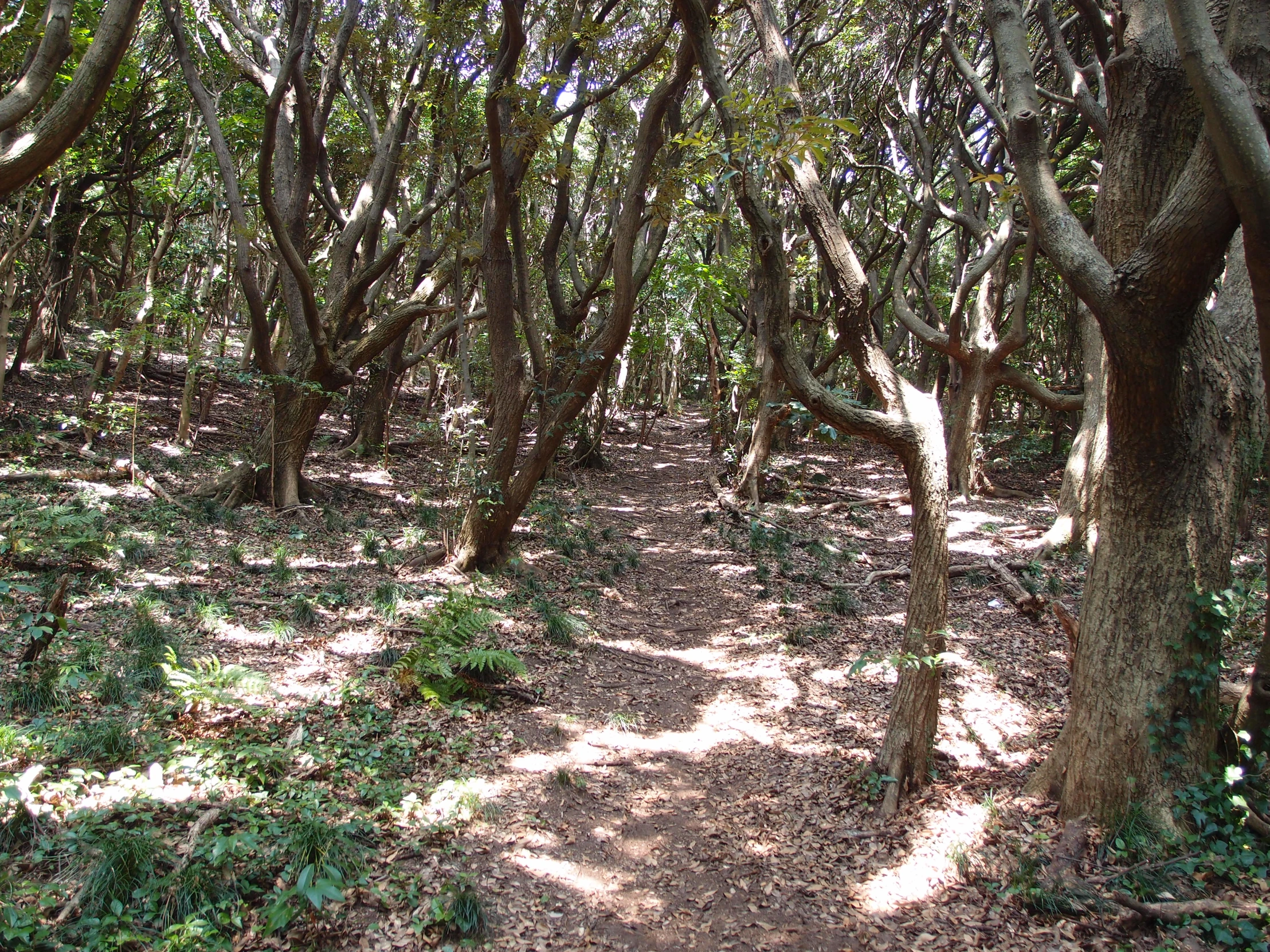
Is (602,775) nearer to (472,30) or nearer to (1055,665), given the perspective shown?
(1055,665)

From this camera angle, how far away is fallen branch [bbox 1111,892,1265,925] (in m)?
3.05

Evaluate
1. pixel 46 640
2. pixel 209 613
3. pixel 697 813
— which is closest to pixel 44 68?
pixel 46 640

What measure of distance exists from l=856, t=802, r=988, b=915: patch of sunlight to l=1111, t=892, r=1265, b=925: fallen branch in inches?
33.3

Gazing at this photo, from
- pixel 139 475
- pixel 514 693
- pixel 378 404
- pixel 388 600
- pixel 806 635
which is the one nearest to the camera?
pixel 514 693

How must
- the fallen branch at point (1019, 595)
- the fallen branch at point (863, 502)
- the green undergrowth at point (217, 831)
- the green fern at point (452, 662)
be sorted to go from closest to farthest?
the green undergrowth at point (217, 831)
the green fern at point (452, 662)
the fallen branch at point (1019, 595)
the fallen branch at point (863, 502)

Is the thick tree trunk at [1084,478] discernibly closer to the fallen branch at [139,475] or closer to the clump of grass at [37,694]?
the clump of grass at [37,694]

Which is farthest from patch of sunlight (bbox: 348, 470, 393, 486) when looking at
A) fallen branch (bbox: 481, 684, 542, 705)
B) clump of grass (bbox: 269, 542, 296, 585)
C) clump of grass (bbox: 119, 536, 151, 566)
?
fallen branch (bbox: 481, 684, 542, 705)

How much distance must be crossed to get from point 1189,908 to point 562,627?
500cm

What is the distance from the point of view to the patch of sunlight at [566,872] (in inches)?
152

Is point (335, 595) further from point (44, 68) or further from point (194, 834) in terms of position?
point (44, 68)

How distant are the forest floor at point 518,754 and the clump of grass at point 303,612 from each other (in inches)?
1.4

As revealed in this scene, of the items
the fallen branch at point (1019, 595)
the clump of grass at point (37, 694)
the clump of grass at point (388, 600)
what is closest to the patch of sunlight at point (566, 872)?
the clump of grass at point (37, 694)

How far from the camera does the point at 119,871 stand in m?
3.05

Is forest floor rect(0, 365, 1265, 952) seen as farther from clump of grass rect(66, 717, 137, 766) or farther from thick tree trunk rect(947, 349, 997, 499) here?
thick tree trunk rect(947, 349, 997, 499)
